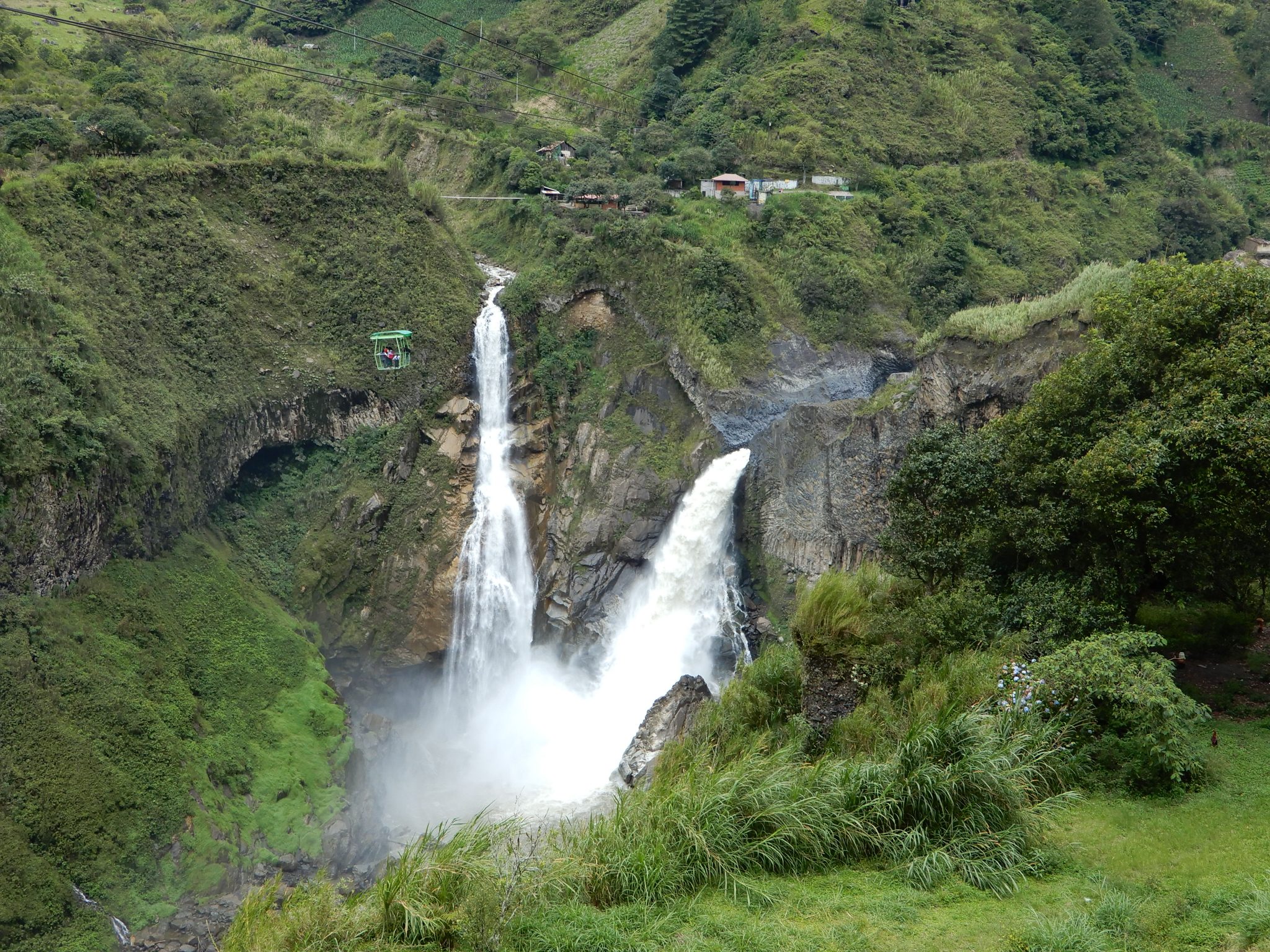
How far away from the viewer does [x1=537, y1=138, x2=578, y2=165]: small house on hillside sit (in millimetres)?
41250

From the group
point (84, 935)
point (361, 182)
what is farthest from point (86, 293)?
point (84, 935)

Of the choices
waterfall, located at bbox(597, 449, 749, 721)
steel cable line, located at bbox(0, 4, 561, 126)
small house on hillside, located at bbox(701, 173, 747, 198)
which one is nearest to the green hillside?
steel cable line, located at bbox(0, 4, 561, 126)

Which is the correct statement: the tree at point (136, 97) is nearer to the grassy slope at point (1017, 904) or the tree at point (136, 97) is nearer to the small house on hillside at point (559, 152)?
the small house on hillside at point (559, 152)

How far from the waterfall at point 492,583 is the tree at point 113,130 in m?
13.3

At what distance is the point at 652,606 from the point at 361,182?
59.4ft

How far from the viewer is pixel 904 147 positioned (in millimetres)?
41375

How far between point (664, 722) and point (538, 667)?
752 cm

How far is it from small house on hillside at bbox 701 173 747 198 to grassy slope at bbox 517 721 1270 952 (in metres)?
32.4

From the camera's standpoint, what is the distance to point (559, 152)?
42.0 m

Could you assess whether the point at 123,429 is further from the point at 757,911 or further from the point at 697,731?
the point at 757,911

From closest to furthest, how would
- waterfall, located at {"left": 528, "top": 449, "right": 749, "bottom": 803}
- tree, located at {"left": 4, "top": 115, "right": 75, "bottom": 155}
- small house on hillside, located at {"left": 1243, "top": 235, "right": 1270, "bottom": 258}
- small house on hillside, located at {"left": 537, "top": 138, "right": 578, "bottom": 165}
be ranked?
waterfall, located at {"left": 528, "top": 449, "right": 749, "bottom": 803}
tree, located at {"left": 4, "top": 115, "right": 75, "bottom": 155}
small house on hillside, located at {"left": 1243, "top": 235, "right": 1270, "bottom": 258}
small house on hillside, located at {"left": 537, "top": 138, "right": 578, "bottom": 165}

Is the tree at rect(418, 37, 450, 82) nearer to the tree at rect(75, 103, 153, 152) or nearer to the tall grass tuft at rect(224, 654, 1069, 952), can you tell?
the tree at rect(75, 103, 153, 152)

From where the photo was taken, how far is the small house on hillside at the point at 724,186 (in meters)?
38.7

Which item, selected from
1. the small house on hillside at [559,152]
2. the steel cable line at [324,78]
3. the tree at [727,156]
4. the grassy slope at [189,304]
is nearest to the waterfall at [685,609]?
the grassy slope at [189,304]
